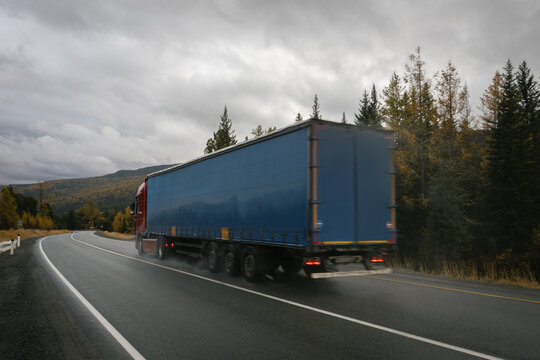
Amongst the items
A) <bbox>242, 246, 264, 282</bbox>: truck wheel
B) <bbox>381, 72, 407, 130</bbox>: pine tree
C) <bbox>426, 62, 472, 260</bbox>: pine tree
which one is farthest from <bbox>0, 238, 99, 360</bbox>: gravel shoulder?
<bbox>381, 72, 407, 130</bbox>: pine tree

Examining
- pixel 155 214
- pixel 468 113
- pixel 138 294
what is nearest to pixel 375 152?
pixel 138 294

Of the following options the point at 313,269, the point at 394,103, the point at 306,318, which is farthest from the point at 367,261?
the point at 394,103

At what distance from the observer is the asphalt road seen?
467cm

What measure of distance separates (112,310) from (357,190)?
5.76m

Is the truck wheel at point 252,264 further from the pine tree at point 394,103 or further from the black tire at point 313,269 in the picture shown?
the pine tree at point 394,103

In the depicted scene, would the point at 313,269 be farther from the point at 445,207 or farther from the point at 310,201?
the point at 445,207

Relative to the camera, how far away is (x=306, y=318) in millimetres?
6242

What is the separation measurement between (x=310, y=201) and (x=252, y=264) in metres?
2.93

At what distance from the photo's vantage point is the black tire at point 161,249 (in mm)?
16209

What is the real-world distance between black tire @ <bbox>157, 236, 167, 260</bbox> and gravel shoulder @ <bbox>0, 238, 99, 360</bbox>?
660 centimetres

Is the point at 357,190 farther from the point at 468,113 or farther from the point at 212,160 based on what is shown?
the point at 468,113

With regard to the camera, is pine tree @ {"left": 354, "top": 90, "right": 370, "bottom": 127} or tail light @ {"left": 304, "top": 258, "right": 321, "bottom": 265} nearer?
tail light @ {"left": 304, "top": 258, "right": 321, "bottom": 265}

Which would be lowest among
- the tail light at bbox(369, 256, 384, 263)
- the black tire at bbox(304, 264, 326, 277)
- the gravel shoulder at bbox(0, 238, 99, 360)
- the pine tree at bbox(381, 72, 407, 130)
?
the gravel shoulder at bbox(0, 238, 99, 360)

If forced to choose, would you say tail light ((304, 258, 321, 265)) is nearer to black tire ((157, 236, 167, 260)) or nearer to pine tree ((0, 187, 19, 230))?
black tire ((157, 236, 167, 260))
